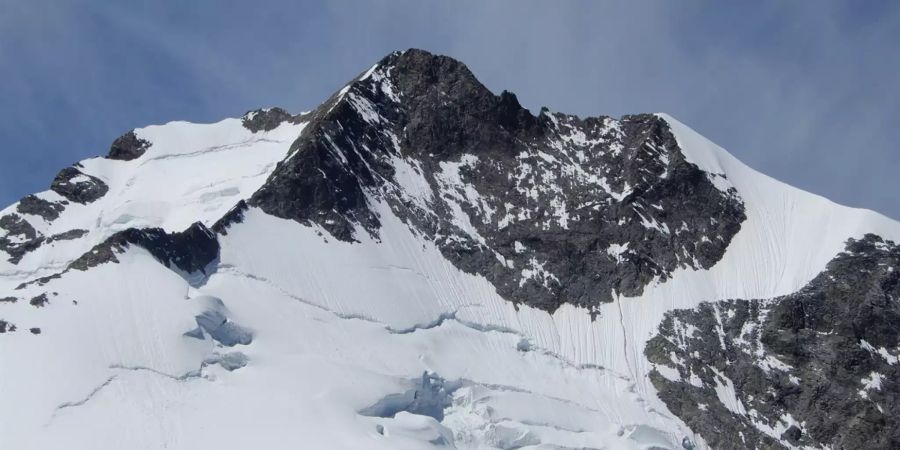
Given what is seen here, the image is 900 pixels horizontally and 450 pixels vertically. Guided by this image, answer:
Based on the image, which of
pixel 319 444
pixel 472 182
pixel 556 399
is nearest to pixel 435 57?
pixel 472 182

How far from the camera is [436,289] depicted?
3883 inches

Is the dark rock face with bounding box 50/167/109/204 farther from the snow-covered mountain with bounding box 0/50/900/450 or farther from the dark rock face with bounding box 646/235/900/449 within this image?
the dark rock face with bounding box 646/235/900/449

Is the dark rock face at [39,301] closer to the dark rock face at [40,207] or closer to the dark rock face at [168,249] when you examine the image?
the dark rock face at [168,249]

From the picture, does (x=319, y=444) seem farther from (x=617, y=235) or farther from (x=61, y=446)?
(x=617, y=235)

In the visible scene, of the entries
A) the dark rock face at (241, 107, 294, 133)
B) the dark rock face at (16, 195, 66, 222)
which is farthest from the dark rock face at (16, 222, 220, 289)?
the dark rock face at (241, 107, 294, 133)

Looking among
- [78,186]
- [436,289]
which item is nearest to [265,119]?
[78,186]

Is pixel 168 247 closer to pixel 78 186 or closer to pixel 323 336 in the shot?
pixel 323 336

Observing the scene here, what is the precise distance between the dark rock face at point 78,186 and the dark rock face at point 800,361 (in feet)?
188

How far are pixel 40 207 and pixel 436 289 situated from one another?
43.0 metres

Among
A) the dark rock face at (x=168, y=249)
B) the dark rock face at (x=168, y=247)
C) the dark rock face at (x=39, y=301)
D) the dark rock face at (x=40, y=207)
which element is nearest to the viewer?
the dark rock face at (x=39, y=301)

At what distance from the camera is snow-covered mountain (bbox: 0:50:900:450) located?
78438 millimetres

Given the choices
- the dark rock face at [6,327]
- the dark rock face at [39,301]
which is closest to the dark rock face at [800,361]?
the dark rock face at [39,301]

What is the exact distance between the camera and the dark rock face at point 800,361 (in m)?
90.9

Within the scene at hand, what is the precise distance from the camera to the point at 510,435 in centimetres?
8412
